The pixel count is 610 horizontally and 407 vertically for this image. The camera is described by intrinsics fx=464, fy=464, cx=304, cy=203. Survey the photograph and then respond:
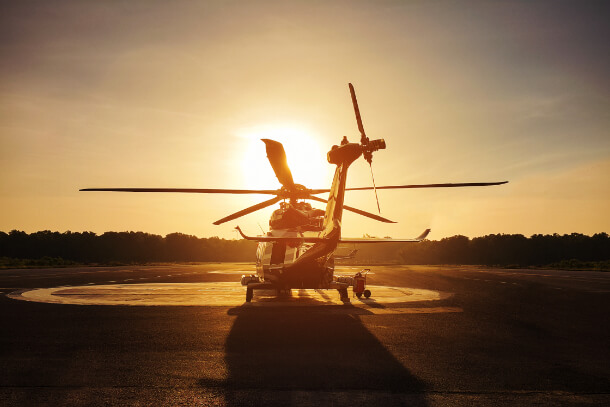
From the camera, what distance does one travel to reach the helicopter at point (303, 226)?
16016 millimetres

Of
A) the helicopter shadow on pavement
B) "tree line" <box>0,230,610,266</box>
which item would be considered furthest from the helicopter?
"tree line" <box>0,230,610,266</box>

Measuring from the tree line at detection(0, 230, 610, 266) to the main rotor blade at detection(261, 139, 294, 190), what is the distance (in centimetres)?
8853

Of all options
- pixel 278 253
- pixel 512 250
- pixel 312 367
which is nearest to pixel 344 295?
pixel 278 253

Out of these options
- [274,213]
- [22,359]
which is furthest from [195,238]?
[22,359]

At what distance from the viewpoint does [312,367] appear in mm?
9062

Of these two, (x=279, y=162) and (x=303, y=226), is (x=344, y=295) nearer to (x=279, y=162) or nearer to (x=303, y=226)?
(x=303, y=226)

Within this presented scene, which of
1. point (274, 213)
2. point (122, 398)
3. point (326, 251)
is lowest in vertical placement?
point (122, 398)

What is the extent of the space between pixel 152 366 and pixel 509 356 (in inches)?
298

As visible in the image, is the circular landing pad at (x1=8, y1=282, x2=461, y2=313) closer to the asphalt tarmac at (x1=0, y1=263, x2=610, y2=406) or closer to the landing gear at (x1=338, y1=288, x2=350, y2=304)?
the landing gear at (x1=338, y1=288, x2=350, y2=304)

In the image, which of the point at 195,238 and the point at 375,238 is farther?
the point at 195,238

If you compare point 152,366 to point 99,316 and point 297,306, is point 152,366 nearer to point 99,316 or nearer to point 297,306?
point 99,316

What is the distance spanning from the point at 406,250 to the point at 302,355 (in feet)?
407

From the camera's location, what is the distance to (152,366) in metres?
9.10

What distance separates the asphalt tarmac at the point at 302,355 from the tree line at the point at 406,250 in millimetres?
93105
